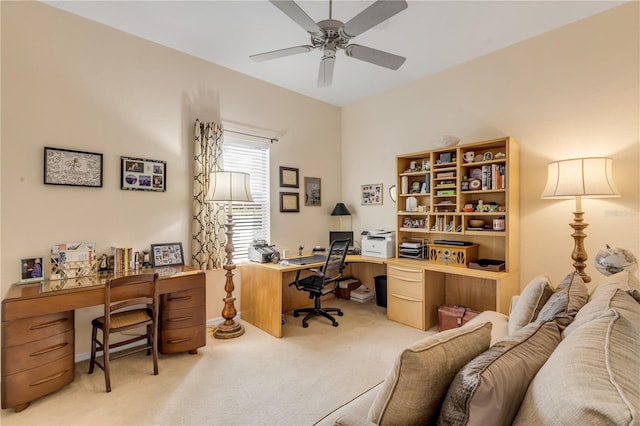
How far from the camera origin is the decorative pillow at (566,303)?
53.0 inches

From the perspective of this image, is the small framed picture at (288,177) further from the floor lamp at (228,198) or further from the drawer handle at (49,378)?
the drawer handle at (49,378)

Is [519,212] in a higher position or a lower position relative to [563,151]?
lower

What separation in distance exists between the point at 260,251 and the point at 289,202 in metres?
0.91

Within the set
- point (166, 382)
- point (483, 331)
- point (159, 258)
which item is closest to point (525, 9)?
point (483, 331)

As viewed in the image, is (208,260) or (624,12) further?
(208,260)

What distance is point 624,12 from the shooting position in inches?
99.2

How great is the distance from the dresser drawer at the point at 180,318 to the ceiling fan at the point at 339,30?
229 centimetres

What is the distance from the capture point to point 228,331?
3139mm

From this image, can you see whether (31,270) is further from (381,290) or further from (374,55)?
(381,290)

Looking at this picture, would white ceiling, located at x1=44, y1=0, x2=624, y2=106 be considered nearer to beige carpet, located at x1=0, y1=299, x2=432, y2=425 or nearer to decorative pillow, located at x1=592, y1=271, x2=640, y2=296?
decorative pillow, located at x1=592, y1=271, x2=640, y2=296

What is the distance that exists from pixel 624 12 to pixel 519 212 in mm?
1839

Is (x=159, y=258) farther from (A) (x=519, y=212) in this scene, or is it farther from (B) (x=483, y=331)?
(A) (x=519, y=212)

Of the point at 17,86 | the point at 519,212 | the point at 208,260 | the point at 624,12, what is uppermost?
the point at 624,12

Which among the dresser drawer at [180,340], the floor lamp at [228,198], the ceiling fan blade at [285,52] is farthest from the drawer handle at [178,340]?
the ceiling fan blade at [285,52]
